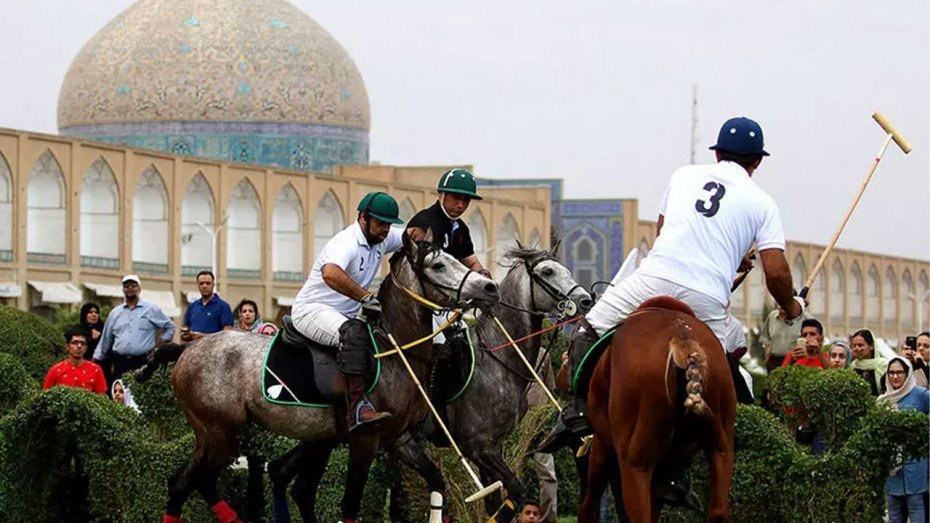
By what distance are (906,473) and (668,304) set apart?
4.07m

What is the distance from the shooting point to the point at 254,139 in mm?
65562

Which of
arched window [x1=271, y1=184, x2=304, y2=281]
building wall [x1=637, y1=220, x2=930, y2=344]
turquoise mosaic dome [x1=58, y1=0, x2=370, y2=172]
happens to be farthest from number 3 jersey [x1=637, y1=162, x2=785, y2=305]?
building wall [x1=637, y1=220, x2=930, y2=344]

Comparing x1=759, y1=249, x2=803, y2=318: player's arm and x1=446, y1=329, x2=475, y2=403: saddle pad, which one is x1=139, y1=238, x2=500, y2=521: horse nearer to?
x1=446, y1=329, x2=475, y2=403: saddle pad

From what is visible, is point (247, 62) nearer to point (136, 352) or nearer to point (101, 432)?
point (136, 352)

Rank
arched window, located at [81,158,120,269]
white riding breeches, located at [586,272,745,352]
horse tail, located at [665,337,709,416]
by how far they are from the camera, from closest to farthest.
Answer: horse tail, located at [665,337,709,416]
white riding breeches, located at [586,272,745,352]
arched window, located at [81,158,120,269]

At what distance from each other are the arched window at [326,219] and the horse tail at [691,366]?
4847 cm

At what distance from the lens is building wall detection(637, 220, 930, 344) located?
76938 millimetres

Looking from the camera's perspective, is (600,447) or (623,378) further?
(600,447)

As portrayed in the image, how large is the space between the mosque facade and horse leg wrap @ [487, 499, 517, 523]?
34872 millimetres

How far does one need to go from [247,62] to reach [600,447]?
5981cm

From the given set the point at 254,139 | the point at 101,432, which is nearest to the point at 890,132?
the point at 101,432

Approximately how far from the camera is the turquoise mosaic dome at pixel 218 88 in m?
65.4

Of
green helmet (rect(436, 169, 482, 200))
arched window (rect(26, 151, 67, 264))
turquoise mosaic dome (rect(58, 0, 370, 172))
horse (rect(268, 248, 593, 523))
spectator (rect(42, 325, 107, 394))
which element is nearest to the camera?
horse (rect(268, 248, 593, 523))

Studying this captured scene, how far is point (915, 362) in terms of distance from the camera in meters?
15.5
